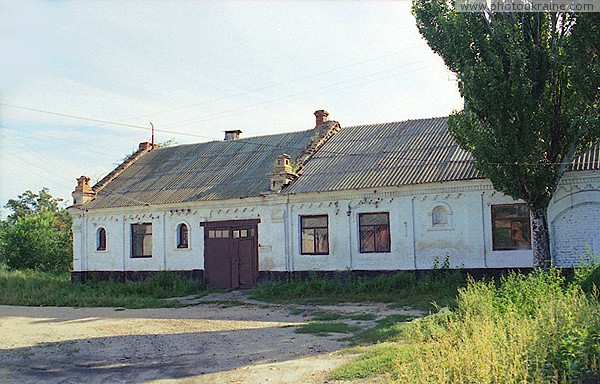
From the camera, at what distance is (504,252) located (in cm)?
1725

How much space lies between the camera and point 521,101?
14.6m

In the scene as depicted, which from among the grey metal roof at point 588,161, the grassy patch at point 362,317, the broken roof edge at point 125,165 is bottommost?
the grassy patch at point 362,317

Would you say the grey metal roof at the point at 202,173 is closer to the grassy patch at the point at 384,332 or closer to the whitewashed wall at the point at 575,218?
the grassy patch at the point at 384,332

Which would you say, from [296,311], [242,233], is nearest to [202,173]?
[242,233]

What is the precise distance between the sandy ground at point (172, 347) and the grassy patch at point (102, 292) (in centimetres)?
243

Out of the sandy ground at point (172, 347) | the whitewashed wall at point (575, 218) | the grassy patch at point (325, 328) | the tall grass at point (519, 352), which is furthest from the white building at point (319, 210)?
the tall grass at point (519, 352)

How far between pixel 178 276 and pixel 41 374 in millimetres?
13108

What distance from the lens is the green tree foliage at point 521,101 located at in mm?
14562

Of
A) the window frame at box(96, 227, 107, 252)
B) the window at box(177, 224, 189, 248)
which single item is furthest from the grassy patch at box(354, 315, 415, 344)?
the window frame at box(96, 227, 107, 252)

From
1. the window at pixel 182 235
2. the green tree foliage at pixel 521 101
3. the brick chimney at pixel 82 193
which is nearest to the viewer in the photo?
the green tree foliage at pixel 521 101

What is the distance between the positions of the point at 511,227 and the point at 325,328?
7.90 metres

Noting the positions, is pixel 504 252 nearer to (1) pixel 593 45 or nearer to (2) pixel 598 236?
(2) pixel 598 236

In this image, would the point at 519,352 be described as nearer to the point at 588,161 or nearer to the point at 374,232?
the point at 588,161

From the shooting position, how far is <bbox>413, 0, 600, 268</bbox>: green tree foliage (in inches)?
573
